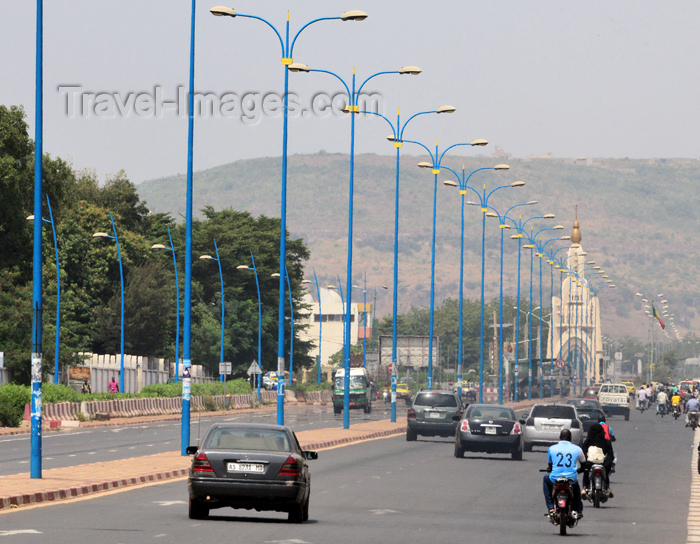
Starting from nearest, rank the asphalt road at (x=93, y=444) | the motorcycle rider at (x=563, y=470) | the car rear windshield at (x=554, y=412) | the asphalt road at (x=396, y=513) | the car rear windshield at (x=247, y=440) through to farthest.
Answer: the asphalt road at (x=396, y=513) → the car rear windshield at (x=247, y=440) → the motorcycle rider at (x=563, y=470) → the asphalt road at (x=93, y=444) → the car rear windshield at (x=554, y=412)

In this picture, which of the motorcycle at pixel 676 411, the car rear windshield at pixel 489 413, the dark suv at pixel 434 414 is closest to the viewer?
the car rear windshield at pixel 489 413

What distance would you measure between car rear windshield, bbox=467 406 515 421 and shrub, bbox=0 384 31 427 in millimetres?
19303

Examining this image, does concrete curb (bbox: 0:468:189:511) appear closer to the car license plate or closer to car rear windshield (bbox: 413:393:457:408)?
Result: the car license plate

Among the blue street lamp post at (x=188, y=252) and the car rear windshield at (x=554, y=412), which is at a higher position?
the blue street lamp post at (x=188, y=252)

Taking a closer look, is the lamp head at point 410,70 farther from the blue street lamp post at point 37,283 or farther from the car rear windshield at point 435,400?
the blue street lamp post at point 37,283

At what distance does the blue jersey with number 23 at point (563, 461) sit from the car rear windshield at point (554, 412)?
66.1 ft

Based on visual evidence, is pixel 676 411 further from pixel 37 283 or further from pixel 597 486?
pixel 37 283

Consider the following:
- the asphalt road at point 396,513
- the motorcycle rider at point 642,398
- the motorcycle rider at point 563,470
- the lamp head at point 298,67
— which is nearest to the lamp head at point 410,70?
the lamp head at point 298,67

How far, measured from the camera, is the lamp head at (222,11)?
35750 mm

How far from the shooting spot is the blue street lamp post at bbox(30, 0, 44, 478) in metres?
22.5

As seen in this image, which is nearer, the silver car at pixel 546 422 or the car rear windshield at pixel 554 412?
the car rear windshield at pixel 554 412

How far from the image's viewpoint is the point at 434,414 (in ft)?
144

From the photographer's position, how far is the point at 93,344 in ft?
282

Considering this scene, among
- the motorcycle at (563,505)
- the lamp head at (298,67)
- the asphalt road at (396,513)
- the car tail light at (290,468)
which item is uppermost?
the lamp head at (298,67)
